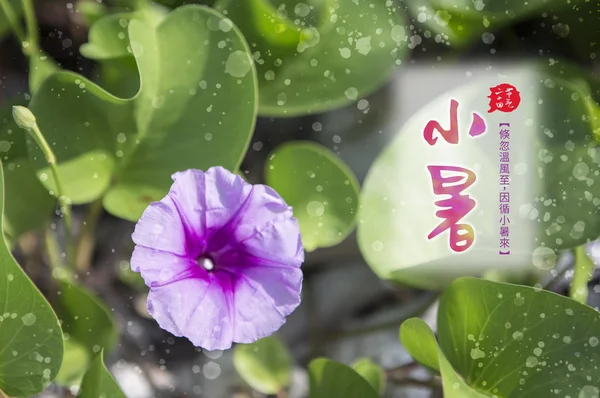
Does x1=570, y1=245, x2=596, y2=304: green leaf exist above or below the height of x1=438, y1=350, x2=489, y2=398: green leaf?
above

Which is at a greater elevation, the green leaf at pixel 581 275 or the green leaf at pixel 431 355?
the green leaf at pixel 581 275

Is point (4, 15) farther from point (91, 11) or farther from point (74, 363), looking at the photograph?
point (74, 363)

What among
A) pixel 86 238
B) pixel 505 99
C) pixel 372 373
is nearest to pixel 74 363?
pixel 86 238

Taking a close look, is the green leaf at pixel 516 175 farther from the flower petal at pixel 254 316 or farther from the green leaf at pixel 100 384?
the green leaf at pixel 100 384

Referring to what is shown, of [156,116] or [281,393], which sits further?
[281,393]

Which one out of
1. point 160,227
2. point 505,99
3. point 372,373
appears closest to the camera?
point 160,227

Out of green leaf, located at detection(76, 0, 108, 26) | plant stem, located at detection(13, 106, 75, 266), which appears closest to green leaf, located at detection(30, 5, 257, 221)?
plant stem, located at detection(13, 106, 75, 266)

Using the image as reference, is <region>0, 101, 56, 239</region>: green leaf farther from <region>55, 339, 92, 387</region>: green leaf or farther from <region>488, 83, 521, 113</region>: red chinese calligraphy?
<region>488, 83, 521, 113</region>: red chinese calligraphy

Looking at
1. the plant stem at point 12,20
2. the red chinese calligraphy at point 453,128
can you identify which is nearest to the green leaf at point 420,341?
the red chinese calligraphy at point 453,128
